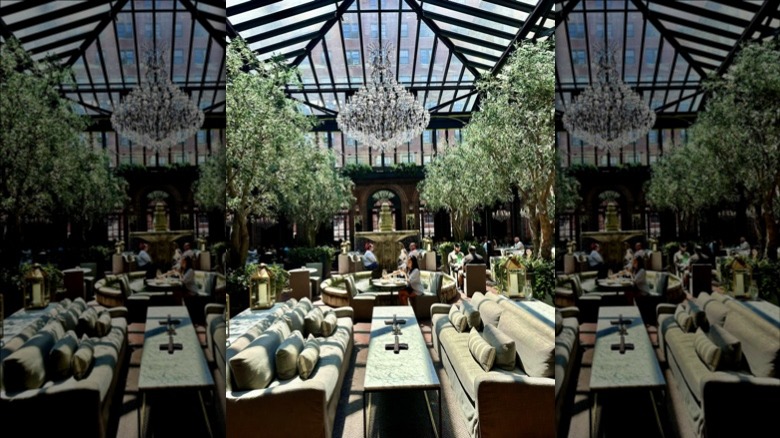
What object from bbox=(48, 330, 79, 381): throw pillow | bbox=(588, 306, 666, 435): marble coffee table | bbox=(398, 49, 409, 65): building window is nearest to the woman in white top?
bbox=(398, 49, 409, 65): building window

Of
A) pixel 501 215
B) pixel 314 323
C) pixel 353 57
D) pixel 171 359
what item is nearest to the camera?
pixel 171 359

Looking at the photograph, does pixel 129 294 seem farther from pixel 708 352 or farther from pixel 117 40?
pixel 708 352

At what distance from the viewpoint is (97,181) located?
2.46 meters

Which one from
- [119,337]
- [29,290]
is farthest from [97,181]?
[119,337]

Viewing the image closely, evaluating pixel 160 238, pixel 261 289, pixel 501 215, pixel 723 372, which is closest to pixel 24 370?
pixel 160 238

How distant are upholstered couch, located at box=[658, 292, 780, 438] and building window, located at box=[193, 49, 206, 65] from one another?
3.04 meters

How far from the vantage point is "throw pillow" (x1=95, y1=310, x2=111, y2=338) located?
2.53 metres

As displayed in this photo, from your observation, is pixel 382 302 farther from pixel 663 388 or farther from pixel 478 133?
pixel 663 388

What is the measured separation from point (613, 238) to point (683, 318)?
1.71 feet

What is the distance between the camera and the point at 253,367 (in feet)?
10.6

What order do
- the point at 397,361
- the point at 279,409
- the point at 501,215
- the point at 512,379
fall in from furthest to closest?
the point at 501,215 < the point at 397,361 < the point at 512,379 < the point at 279,409

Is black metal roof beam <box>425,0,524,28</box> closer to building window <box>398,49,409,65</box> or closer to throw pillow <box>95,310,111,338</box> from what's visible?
building window <box>398,49,409,65</box>

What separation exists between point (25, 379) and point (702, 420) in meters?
3.29

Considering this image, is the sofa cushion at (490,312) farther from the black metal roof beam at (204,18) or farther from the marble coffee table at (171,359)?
the black metal roof beam at (204,18)
